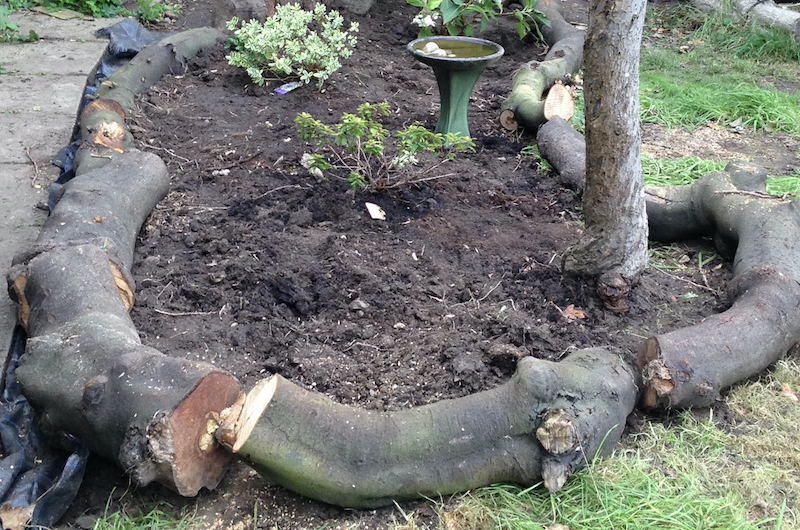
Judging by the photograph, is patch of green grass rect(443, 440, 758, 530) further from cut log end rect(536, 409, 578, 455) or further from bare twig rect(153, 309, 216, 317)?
bare twig rect(153, 309, 216, 317)

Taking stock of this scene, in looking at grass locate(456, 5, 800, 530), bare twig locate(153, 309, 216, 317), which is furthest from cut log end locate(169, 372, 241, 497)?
bare twig locate(153, 309, 216, 317)

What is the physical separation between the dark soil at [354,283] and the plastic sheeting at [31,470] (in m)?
0.08

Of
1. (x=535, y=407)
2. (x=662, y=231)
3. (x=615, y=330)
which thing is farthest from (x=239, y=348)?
(x=662, y=231)

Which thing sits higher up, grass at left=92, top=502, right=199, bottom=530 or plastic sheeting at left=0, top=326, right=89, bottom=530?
grass at left=92, top=502, right=199, bottom=530

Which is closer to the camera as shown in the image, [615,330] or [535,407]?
[535,407]

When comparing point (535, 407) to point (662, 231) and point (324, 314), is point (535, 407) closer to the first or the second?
point (324, 314)

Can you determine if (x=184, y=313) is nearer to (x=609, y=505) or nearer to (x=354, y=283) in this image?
(x=354, y=283)

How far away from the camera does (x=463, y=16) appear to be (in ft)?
21.5

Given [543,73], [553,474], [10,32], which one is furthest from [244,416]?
[10,32]

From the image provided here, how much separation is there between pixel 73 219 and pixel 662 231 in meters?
2.99

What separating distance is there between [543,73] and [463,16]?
4.16 ft

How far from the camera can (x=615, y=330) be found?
9.85 feet

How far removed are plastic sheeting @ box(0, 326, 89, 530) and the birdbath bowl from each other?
10.2 feet

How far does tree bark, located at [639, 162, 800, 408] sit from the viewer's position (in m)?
2.62
